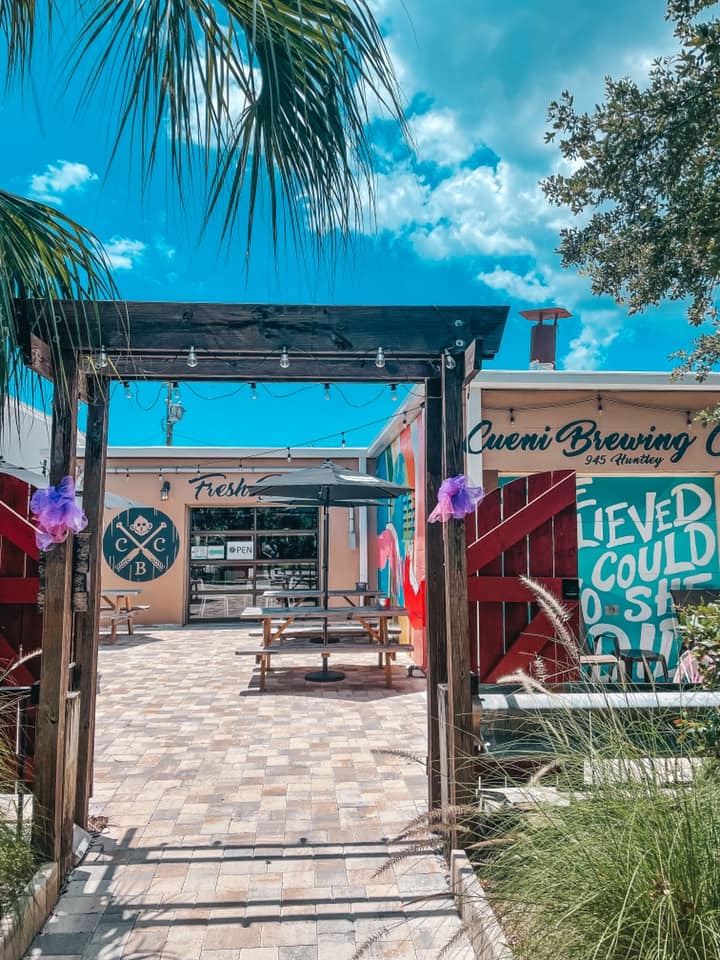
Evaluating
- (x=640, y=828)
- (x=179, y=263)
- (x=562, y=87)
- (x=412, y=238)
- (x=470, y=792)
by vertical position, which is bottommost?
(x=470, y=792)

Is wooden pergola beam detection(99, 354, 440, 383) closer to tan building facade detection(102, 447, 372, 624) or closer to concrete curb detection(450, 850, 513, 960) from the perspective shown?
concrete curb detection(450, 850, 513, 960)

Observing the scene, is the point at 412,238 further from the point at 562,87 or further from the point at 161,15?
the point at 161,15

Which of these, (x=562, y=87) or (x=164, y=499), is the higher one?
(x=562, y=87)

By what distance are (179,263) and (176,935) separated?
93.7 inches

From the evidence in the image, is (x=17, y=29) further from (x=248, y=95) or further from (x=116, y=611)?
(x=116, y=611)

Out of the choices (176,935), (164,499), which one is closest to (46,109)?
(176,935)

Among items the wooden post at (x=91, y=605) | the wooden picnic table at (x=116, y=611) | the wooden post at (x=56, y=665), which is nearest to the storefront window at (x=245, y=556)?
the wooden picnic table at (x=116, y=611)

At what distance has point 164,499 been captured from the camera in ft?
41.8

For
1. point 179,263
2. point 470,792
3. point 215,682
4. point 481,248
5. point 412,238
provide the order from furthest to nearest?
point 481,248
point 215,682
point 412,238
point 470,792
point 179,263

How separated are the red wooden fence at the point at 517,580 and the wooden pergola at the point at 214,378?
1.81 ft

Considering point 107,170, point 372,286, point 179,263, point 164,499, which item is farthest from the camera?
point 164,499

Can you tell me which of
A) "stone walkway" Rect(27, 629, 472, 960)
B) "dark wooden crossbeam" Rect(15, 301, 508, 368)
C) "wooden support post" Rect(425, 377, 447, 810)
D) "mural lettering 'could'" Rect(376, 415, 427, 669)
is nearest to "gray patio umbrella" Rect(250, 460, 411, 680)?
"mural lettering 'could'" Rect(376, 415, 427, 669)

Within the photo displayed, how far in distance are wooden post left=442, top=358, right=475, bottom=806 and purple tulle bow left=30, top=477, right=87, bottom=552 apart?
1.66 meters

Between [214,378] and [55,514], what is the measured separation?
1078 millimetres
